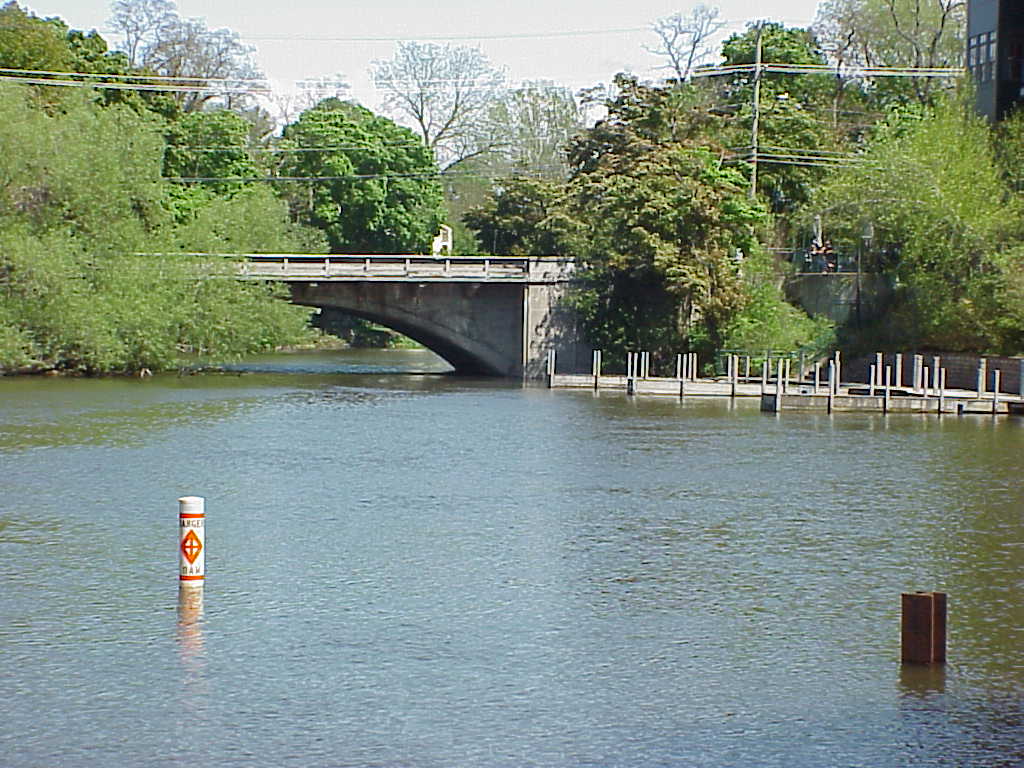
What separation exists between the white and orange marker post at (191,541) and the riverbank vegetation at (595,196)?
132ft

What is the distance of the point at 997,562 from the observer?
68.6 feet

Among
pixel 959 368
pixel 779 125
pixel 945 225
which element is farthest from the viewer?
pixel 779 125

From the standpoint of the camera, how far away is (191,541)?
17.0 metres

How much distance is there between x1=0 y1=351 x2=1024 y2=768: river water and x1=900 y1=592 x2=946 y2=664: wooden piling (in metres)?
0.17

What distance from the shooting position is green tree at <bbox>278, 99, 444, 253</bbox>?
89.7m

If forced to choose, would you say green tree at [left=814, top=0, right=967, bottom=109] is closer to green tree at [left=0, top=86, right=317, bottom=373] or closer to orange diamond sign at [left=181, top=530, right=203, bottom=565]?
green tree at [left=0, top=86, right=317, bottom=373]

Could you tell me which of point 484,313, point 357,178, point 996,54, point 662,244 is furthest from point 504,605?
point 357,178

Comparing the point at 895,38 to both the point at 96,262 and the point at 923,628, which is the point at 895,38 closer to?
the point at 96,262

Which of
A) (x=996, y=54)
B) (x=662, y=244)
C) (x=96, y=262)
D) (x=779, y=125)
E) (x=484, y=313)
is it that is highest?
(x=996, y=54)

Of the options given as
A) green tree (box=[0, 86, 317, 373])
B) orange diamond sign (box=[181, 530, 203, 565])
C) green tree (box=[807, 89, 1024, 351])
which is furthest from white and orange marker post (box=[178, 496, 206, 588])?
green tree (box=[807, 89, 1024, 351])

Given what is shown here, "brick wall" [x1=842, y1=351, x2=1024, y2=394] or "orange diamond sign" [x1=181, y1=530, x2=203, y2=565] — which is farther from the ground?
"brick wall" [x1=842, y1=351, x2=1024, y2=394]

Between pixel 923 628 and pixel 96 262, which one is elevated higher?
pixel 96 262

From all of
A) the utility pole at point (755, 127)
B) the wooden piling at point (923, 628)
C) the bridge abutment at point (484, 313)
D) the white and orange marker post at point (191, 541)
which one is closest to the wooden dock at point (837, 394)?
the bridge abutment at point (484, 313)

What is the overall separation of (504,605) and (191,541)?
3.41m
